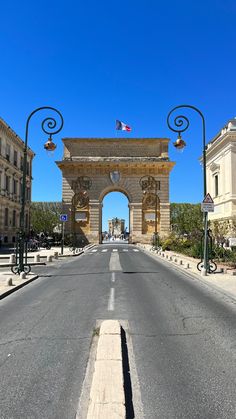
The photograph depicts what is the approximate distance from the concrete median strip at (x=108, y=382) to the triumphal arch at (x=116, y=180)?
165ft

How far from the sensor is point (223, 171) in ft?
138

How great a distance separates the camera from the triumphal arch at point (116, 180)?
5575 cm

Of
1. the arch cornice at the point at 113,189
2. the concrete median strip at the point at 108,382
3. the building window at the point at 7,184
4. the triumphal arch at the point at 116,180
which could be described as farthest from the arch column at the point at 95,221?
the concrete median strip at the point at 108,382

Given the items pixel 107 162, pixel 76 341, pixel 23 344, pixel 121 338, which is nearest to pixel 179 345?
pixel 121 338

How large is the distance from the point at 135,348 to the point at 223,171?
38.7 m

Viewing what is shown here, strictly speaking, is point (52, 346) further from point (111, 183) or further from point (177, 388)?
point (111, 183)

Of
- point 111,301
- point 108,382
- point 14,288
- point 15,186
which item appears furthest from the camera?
point 15,186

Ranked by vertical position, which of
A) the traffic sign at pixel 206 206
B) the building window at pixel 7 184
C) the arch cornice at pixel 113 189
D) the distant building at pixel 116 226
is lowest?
the traffic sign at pixel 206 206

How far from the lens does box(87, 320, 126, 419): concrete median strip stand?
3385 mm

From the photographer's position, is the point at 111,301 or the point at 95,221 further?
the point at 95,221

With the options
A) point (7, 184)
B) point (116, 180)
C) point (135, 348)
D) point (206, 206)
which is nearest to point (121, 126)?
point (116, 180)

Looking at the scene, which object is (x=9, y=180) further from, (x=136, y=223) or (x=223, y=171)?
(x=223, y=171)

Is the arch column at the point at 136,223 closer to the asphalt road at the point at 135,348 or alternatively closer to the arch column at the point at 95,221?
the arch column at the point at 95,221

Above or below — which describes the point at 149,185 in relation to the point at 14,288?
above
